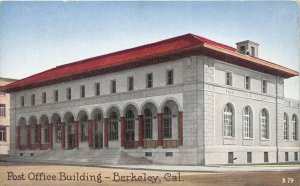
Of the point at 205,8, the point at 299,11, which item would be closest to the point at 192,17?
the point at 205,8

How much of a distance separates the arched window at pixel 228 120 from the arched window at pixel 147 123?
493 centimetres

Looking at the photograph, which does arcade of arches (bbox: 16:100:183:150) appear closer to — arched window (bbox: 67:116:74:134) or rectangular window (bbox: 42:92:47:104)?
arched window (bbox: 67:116:74:134)

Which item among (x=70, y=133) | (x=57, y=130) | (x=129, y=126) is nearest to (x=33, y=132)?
(x=57, y=130)

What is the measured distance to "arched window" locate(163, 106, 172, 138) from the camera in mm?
27619

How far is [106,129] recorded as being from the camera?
31.0 m

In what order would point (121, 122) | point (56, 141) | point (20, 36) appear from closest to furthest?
point (20, 36) → point (121, 122) → point (56, 141)

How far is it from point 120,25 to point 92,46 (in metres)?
1.55

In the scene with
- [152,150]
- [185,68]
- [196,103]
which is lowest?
[152,150]

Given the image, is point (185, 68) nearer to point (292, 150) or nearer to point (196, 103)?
point (196, 103)

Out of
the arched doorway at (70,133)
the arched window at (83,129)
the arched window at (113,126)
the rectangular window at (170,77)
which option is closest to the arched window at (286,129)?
the rectangular window at (170,77)

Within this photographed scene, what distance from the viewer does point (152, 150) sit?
27.5 meters

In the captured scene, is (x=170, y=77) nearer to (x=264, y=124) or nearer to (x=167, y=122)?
(x=167, y=122)

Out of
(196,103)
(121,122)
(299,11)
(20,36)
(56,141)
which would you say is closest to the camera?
(299,11)

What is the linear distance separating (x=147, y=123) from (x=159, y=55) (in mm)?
5135
